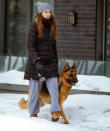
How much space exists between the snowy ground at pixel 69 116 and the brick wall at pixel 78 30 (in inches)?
45.4

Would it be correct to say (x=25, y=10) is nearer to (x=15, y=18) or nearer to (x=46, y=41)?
(x=15, y=18)

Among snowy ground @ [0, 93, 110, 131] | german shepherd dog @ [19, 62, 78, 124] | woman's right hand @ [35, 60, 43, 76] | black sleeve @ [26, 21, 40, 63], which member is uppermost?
black sleeve @ [26, 21, 40, 63]

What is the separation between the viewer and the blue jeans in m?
6.94

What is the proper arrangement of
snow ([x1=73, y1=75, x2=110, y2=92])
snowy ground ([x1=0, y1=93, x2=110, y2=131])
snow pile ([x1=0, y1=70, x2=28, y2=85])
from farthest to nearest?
1. snow pile ([x1=0, y1=70, x2=28, y2=85])
2. snow ([x1=73, y1=75, x2=110, y2=92])
3. snowy ground ([x1=0, y1=93, x2=110, y2=131])

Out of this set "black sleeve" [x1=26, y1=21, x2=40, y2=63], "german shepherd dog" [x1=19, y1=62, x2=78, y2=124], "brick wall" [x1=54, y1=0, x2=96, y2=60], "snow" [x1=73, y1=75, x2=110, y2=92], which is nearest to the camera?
"black sleeve" [x1=26, y1=21, x2=40, y2=63]

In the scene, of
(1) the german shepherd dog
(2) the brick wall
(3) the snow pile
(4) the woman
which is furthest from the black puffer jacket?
(3) the snow pile

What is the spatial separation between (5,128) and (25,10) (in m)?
5.43

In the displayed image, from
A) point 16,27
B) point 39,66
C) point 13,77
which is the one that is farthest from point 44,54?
point 16,27

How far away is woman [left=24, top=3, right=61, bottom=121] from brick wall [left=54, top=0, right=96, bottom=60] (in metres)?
2.83

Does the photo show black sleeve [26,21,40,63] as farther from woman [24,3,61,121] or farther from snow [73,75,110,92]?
snow [73,75,110,92]

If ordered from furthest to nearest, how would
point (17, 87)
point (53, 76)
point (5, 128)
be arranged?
point (17, 87), point (53, 76), point (5, 128)

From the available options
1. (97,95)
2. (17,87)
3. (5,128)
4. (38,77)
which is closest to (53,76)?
(38,77)

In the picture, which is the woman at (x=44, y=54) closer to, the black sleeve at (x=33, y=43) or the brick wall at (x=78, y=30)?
the black sleeve at (x=33, y=43)

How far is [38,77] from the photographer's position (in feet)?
22.8
